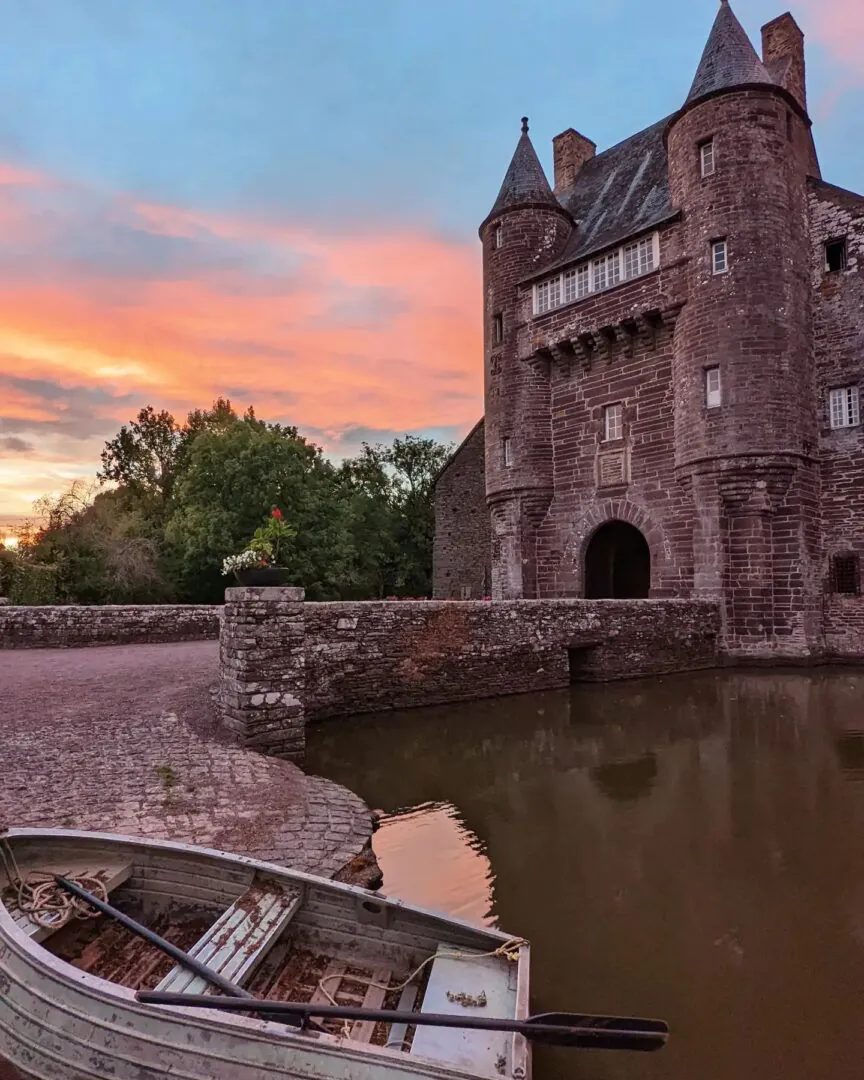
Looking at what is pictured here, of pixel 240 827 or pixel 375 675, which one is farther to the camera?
pixel 375 675

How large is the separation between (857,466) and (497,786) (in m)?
15.1

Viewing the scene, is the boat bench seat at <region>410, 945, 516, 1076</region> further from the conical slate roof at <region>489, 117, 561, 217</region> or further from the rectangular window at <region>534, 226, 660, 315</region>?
the conical slate roof at <region>489, 117, 561, 217</region>

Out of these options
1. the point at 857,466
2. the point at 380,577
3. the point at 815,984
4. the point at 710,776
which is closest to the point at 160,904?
the point at 815,984

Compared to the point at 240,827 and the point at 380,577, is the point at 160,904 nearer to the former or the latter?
the point at 240,827

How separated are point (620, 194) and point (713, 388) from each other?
357 inches

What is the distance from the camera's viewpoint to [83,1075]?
2.38 meters

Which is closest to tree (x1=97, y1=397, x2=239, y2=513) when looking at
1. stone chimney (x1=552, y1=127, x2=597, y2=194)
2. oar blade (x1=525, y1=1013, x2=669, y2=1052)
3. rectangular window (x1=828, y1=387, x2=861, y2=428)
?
stone chimney (x1=552, y1=127, x2=597, y2=194)

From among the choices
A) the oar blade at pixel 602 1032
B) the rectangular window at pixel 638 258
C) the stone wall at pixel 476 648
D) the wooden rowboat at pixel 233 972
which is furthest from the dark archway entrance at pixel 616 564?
the oar blade at pixel 602 1032

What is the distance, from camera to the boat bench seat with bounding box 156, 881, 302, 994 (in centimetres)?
273

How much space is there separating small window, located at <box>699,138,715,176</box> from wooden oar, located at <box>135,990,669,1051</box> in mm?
19731

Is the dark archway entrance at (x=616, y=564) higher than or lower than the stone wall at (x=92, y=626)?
higher

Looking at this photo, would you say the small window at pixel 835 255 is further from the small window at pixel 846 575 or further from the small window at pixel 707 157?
the small window at pixel 846 575

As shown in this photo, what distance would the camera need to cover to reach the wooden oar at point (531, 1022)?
2211 mm

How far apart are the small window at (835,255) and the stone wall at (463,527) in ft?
50.2
